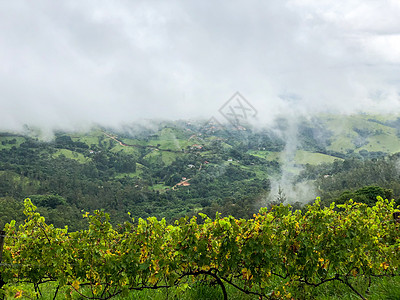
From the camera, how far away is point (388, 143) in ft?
584

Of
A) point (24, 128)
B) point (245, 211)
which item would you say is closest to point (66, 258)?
point (245, 211)

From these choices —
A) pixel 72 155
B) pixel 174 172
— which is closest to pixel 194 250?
pixel 174 172

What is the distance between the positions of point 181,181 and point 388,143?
134 metres

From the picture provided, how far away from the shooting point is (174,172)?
13200 centimetres

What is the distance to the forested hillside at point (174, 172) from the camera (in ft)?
205

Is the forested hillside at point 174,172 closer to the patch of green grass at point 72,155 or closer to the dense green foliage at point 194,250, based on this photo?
the patch of green grass at point 72,155

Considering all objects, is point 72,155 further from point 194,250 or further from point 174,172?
point 194,250

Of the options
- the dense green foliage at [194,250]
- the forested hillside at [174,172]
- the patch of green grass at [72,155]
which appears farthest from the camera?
the patch of green grass at [72,155]

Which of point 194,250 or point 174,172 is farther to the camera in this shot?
point 174,172

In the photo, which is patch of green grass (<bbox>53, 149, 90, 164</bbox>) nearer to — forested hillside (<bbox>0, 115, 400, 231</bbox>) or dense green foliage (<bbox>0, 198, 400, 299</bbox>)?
forested hillside (<bbox>0, 115, 400, 231</bbox>)

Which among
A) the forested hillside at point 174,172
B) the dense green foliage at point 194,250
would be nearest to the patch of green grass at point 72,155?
the forested hillside at point 174,172

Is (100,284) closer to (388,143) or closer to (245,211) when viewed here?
(245,211)

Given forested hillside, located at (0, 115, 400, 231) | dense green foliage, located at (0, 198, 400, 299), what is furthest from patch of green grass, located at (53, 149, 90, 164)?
dense green foliage, located at (0, 198, 400, 299)

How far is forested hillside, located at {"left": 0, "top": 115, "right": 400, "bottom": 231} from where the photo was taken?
6241 centimetres
